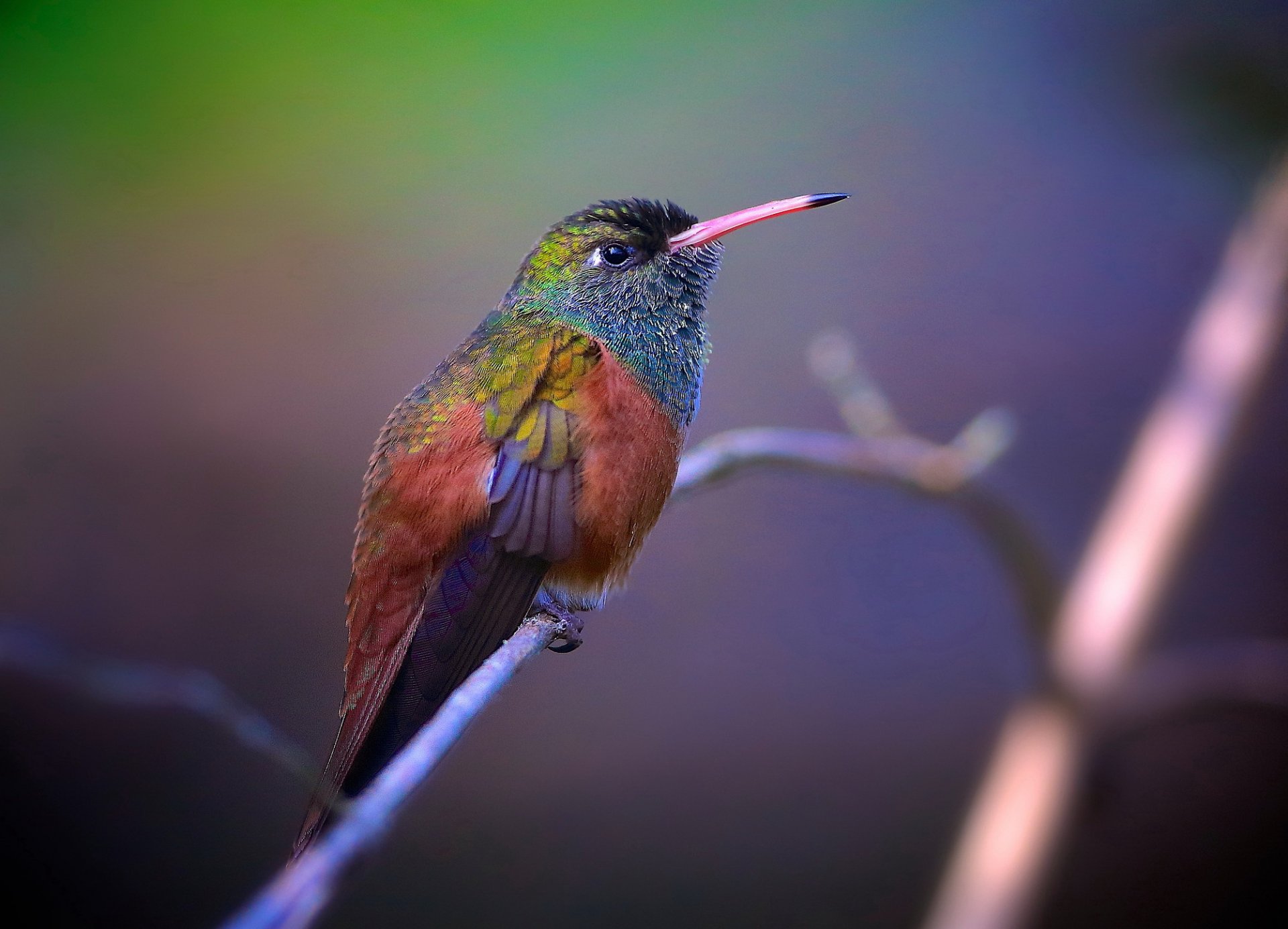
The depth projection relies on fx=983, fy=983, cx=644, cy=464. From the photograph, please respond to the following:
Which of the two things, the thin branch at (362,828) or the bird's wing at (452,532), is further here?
the bird's wing at (452,532)

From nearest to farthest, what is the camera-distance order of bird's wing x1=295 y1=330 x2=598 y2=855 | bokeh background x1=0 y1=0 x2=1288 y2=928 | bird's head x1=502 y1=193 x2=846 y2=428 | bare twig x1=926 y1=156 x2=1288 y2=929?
bare twig x1=926 y1=156 x2=1288 y2=929
bird's wing x1=295 y1=330 x2=598 y2=855
bird's head x1=502 y1=193 x2=846 y2=428
bokeh background x1=0 y1=0 x2=1288 y2=928

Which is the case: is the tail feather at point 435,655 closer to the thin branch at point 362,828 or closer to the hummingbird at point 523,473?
the hummingbird at point 523,473

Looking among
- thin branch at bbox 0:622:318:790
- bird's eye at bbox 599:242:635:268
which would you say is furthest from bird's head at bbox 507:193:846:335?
thin branch at bbox 0:622:318:790

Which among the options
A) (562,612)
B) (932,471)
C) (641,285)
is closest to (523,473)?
(562,612)

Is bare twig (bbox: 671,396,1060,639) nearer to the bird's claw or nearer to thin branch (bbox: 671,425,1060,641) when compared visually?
thin branch (bbox: 671,425,1060,641)

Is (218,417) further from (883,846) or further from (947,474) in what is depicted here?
(883,846)

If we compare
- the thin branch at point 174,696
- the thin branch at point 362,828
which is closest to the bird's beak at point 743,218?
the thin branch at point 362,828

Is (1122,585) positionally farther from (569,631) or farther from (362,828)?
(362,828)
